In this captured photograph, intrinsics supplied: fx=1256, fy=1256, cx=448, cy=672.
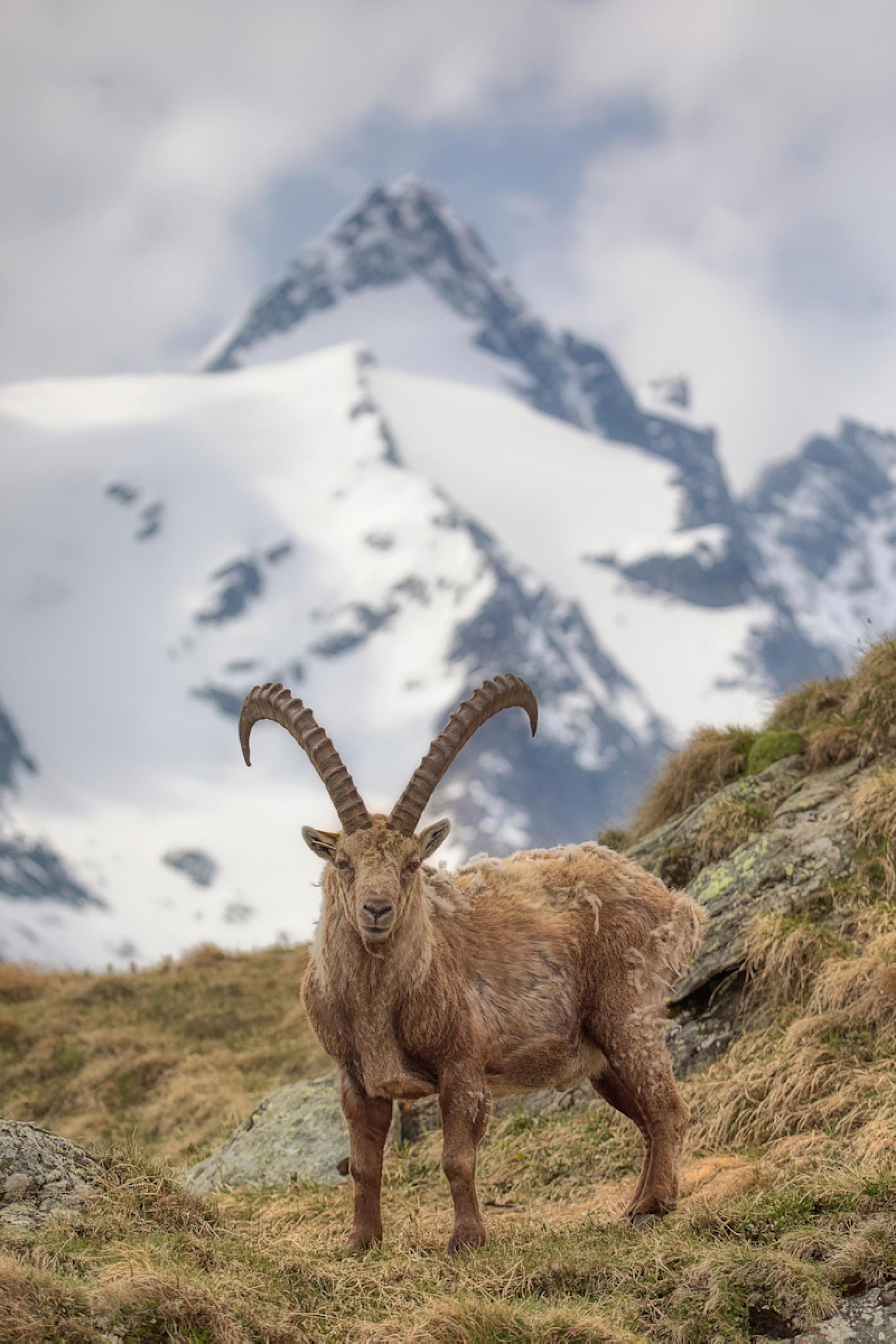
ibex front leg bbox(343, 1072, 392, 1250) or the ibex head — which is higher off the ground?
the ibex head

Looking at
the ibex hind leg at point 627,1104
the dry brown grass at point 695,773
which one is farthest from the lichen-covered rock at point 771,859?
the ibex hind leg at point 627,1104

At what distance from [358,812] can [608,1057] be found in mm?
2664

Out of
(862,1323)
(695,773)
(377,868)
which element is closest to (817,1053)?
(862,1323)

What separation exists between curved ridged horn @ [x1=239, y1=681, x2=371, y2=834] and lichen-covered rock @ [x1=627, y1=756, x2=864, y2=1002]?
4.28 meters

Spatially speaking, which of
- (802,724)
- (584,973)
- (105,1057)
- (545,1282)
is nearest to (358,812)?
(584,973)

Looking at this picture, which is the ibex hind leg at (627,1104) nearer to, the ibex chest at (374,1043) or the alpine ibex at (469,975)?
the alpine ibex at (469,975)

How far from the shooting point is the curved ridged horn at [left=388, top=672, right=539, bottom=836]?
827 cm

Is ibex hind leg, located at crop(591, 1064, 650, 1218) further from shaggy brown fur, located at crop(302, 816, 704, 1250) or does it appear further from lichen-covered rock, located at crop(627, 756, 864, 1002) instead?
lichen-covered rock, located at crop(627, 756, 864, 1002)

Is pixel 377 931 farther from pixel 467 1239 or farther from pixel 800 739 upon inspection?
pixel 800 739

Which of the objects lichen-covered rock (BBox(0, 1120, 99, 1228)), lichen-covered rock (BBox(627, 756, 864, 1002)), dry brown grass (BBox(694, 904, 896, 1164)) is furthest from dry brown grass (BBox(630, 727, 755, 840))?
lichen-covered rock (BBox(0, 1120, 99, 1228))

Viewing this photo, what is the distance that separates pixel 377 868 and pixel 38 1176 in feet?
8.94

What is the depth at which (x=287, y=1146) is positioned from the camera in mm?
11547

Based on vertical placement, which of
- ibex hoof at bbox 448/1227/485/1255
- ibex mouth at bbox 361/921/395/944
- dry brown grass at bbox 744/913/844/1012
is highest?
ibex mouth at bbox 361/921/395/944

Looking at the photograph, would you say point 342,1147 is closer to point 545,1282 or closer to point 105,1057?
point 545,1282
